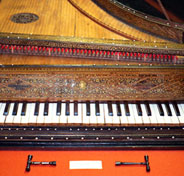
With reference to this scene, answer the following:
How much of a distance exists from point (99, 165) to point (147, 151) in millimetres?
639

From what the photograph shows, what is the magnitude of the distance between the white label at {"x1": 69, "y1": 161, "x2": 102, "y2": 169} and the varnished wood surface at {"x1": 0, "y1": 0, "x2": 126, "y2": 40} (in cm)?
148

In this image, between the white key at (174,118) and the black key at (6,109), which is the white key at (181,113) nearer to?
the white key at (174,118)

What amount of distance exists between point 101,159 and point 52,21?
1838 millimetres

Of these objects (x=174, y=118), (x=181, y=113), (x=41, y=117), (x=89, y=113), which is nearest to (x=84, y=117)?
(x=89, y=113)

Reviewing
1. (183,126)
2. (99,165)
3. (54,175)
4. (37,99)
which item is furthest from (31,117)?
(183,126)

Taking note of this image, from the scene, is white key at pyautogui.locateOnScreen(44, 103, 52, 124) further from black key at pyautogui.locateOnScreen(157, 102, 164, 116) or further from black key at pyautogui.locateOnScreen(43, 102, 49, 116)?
black key at pyautogui.locateOnScreen(157, 102, 164, 116)

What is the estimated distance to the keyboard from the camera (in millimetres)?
3426

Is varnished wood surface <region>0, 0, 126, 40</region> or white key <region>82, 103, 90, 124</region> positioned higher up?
varnished wood surface <region>0, 0, 126, 40</region>

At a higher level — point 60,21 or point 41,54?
point 60,21

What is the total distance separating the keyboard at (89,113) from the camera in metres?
3.43

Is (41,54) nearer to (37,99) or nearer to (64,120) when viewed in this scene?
(37,99)

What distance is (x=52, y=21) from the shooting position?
3.86 meters

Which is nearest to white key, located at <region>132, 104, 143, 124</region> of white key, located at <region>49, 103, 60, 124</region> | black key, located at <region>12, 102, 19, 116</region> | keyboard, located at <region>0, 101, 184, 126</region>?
keyboard, located at <region>0, 101, 184, 126</region>

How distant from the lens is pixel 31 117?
11.3ft
